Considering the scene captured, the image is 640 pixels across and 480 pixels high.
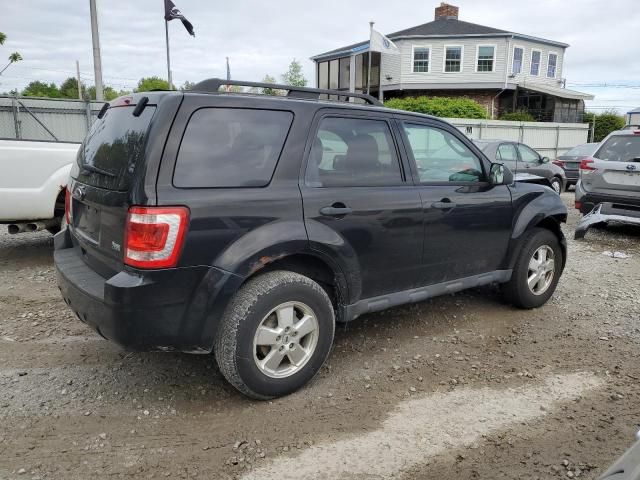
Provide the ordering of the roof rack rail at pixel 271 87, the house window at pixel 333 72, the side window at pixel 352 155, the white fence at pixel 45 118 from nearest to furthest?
the roof rack rail at pixel 271 87, the side window at pixel 352 155, the white fence at pixel 45 118, the house window at pixel 333 72

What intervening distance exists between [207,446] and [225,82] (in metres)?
2.15

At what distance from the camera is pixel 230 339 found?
310cm

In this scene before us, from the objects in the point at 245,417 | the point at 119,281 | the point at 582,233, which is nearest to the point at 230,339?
the point at 245,417

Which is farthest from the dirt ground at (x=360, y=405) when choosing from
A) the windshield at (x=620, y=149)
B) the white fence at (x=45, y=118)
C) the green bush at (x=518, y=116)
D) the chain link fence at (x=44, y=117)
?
the green bush at (x=518, y=116)

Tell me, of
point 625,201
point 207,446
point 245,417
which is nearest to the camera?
point 207,446

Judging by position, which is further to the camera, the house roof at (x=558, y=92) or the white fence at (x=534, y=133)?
the house roof at (x=558, y=92)

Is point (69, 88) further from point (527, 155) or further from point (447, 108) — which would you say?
point (527, 155)

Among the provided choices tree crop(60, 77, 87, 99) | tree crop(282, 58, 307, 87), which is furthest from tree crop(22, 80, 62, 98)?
tree crop(282, 58, 307, 87)

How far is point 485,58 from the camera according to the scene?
32875mm

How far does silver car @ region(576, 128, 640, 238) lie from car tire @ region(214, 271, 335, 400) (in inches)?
245

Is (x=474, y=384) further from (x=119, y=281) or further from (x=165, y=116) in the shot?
(x=165, y=116)

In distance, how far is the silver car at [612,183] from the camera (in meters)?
8.01

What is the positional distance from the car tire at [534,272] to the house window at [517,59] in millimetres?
31449

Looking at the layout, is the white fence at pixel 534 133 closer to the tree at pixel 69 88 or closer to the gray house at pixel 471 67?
the gray house at pixel 471 67
